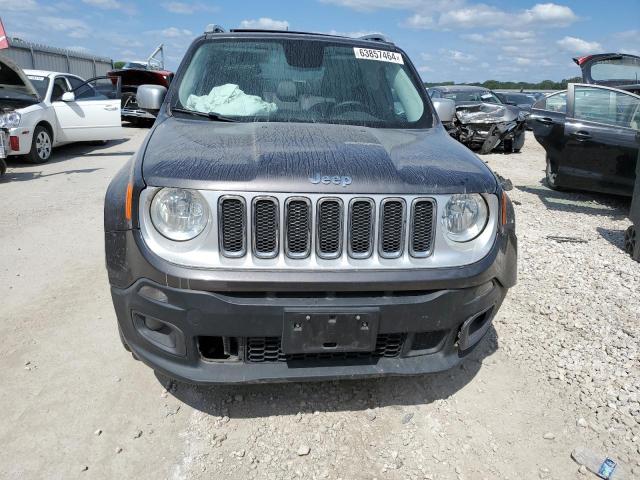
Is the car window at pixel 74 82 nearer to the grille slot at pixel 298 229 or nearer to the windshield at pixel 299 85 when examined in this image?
the windshield at pixel 299 85

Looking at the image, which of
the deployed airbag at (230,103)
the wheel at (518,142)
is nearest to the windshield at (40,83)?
the deployed airbag at (230,103)

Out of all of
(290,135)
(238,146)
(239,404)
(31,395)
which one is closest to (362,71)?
(290,135)

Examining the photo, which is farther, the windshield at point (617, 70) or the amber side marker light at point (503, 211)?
the windshield at point (617, 70)

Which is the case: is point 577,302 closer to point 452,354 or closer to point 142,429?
point 452,354

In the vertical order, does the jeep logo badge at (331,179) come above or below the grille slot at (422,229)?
above

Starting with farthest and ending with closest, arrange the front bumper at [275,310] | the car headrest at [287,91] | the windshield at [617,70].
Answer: the windshield at [617,70], the car headrest at [287,91], the front bumper at [275,310]

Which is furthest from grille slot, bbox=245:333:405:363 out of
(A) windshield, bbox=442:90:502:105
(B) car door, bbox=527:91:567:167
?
(A) windshield, bbox=442:90:502:105

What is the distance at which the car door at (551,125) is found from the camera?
7012 millimetres

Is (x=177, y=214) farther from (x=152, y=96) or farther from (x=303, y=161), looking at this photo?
(x=152, y=96)

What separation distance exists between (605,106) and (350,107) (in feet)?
16.8

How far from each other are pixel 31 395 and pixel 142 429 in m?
0.70

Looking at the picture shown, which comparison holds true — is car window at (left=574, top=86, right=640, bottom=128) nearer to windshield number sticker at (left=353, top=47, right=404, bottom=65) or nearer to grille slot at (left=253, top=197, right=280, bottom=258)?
windshield number sticker at (left=353, top=47, right=404, bottom=65)

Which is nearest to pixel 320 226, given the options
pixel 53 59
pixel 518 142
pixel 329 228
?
pixel 329 228

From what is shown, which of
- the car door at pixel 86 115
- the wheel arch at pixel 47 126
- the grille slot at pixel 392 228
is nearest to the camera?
the grille slot at pixel 392 228
